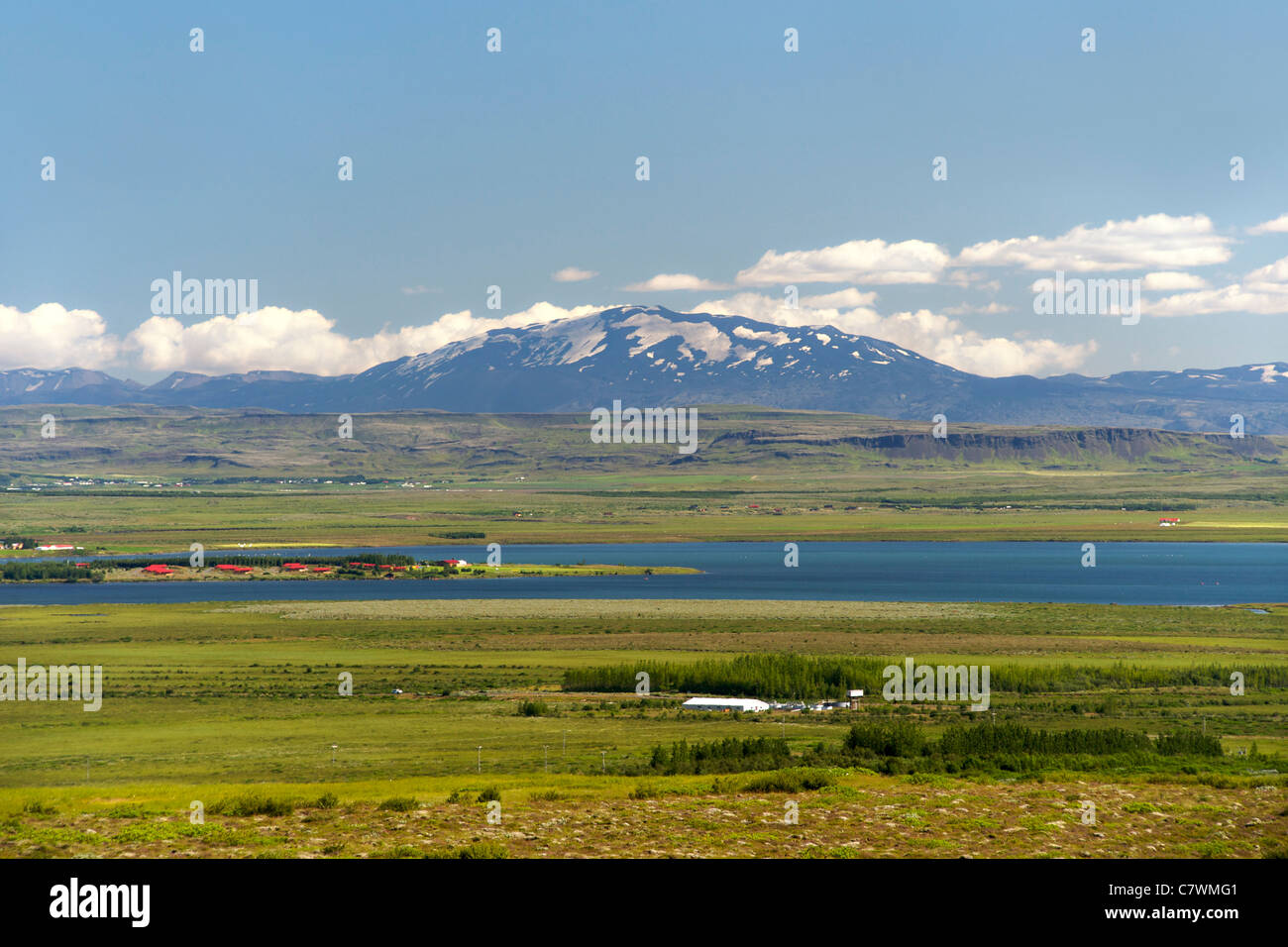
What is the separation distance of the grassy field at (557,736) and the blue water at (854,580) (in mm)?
11849

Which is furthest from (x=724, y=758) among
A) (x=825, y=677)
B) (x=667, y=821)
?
(x=825, y=677)

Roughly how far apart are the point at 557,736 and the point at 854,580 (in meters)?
94.5

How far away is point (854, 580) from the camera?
141m

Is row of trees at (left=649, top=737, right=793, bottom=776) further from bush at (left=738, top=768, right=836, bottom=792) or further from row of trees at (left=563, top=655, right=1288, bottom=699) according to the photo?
row of trees at (left=563, top=655, right=1288, bottom=699)

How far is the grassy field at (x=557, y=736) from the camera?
25.7 meters

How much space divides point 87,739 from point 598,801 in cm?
3393

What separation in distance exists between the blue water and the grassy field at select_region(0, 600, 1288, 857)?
11849 millimetres

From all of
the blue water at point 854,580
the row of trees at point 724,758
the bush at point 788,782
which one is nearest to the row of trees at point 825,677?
the row of trees at point 724,758

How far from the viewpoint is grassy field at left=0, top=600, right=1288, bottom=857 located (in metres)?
25.7

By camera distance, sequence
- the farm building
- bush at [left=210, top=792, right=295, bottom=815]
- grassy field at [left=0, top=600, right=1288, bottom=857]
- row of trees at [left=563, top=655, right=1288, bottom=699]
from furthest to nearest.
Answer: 1. row of trees at [left=563, top=655, right=1288, bottom=699]
2. the farm building
3. bush at [left=210, top=792, right=295, bottom=815]
4. grassy field at [left=0, top=600, right=1288, bottom=857]

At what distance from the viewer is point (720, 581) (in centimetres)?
14075

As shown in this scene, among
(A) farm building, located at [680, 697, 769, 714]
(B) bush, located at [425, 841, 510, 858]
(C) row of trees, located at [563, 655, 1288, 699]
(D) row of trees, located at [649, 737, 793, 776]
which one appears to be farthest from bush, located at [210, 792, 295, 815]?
(C) row of trees, located at [563, 655, 1288, 699]
